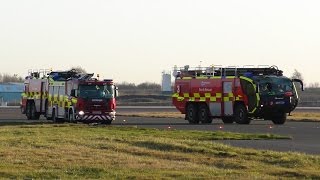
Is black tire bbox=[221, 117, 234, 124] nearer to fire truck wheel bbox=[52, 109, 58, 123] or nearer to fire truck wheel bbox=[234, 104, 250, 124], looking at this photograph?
fire truck wheel bbox=[234, 104, 250, 124]

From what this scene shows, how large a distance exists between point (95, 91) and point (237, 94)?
295 inches

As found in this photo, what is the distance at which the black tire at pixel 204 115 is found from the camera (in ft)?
157

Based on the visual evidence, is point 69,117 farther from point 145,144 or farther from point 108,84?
point 145,144

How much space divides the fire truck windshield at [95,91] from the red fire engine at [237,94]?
20.5 ft

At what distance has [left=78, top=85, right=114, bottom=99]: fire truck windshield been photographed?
144ft

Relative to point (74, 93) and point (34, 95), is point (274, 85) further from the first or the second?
point (34, 95)

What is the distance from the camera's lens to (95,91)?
44.2 metres

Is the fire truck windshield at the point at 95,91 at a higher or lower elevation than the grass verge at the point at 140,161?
higher

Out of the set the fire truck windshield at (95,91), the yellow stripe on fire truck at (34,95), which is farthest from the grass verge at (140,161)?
the yellow stripe on fire truck at (34,95)

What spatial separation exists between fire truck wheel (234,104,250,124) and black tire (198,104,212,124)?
218cm

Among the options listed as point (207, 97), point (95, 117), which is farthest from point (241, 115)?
point (95, 117)

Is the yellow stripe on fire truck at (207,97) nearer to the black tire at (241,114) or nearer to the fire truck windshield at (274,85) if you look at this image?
the black tire at (241,114)

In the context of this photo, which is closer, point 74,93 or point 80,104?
point 80,104

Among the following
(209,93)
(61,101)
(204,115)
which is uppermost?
(209,93)
